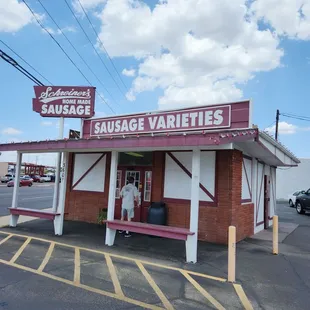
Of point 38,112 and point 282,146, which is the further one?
point 38,112

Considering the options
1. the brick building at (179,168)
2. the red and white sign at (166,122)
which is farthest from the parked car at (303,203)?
the red and white sign at (166,122)

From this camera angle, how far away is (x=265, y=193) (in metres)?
12.5

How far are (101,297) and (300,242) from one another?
7.65 m

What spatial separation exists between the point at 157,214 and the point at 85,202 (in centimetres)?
382

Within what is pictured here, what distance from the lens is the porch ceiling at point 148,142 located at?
6.16 meters

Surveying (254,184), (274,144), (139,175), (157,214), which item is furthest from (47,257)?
(274,144)

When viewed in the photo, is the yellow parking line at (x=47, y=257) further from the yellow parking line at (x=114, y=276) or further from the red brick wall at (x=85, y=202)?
the red brick wall at (x=85, y=202)

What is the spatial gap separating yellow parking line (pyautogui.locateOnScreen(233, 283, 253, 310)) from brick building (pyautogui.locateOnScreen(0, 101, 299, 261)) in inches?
62.7

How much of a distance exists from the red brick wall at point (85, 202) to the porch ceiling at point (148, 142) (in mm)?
2793

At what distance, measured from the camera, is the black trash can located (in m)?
9.31

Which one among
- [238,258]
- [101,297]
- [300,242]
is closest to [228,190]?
[238,258]

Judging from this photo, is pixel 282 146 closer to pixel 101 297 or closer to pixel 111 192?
pixel 111 192

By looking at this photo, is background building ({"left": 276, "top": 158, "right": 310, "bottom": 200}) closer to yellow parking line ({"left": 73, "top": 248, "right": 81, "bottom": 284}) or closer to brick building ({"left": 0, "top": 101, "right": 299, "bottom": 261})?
brick building ({"left": 0, "top": 101, "right": 299, "bottom": 261})

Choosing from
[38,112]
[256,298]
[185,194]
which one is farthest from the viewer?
[38,112]
